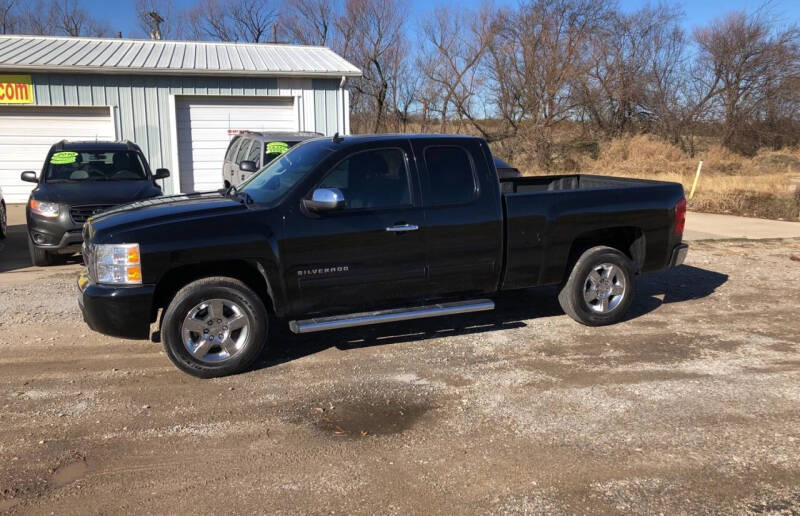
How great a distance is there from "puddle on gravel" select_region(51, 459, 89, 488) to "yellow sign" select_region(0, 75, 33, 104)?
13755mm

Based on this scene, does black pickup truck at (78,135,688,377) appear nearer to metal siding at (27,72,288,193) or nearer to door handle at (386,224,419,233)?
door handle at (386,224,419,233)

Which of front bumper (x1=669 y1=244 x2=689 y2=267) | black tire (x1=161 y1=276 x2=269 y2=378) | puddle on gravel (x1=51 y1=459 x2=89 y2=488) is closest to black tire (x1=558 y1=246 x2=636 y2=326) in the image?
front bumper (x1=669 y1=244 x2=689 y2=267)

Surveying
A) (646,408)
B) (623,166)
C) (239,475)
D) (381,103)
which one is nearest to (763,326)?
(646,408)

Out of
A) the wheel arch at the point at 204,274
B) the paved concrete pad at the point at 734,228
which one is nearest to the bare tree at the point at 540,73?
the paved concrete pad at the point at 734,228

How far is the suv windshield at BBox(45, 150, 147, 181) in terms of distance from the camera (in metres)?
9.71

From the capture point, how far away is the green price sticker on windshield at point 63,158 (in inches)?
387

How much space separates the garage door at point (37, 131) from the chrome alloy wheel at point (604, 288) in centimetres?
1290

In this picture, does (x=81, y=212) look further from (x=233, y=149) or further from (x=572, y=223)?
(x=572, y=223)

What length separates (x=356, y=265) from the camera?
5.21 m

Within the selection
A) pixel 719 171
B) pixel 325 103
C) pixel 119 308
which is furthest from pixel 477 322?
pixel 719 171

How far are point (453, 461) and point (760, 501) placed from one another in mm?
1597

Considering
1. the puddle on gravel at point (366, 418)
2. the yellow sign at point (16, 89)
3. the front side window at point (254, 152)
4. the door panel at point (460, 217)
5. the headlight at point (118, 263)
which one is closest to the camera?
the puddle on gravel at point (366, 418)

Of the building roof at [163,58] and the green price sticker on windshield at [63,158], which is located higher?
the building roof at [163,58]

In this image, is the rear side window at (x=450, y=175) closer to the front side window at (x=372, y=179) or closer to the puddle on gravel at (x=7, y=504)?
the front side window at (x=372, y=179)
